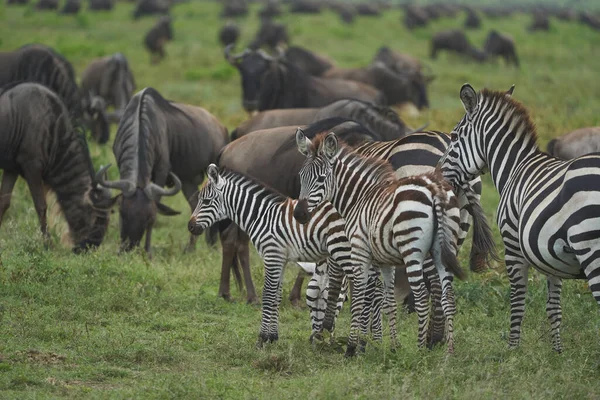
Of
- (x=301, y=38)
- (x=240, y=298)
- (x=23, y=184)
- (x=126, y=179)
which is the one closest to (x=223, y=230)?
(x=240, y=298)

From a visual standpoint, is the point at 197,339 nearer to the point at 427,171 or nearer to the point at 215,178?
the point at 215,178

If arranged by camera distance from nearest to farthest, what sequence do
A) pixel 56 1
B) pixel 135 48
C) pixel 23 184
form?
pixel 23 184, pixel 135 48, pixel 56 1

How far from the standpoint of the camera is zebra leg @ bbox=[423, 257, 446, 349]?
6.48 m

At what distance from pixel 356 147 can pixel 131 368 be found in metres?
3.16

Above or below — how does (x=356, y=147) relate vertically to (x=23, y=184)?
above

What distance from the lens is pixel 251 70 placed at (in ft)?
61.9

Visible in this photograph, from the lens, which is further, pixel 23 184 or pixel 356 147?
pixel 23 184

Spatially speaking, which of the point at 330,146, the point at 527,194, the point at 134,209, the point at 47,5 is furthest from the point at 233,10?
the point at 527,194

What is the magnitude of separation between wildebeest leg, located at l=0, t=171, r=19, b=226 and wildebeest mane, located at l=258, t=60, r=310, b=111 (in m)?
5.92

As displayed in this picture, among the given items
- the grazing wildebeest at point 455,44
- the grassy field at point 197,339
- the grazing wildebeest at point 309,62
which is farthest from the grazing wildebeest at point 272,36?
the grassy field at point 197,339

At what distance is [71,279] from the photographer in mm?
8273

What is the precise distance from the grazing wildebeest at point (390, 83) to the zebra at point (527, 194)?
609 inches

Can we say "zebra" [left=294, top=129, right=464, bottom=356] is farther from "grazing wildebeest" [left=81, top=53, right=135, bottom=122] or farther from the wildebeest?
the wildebeest

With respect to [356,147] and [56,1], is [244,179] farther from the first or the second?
[56,1]
